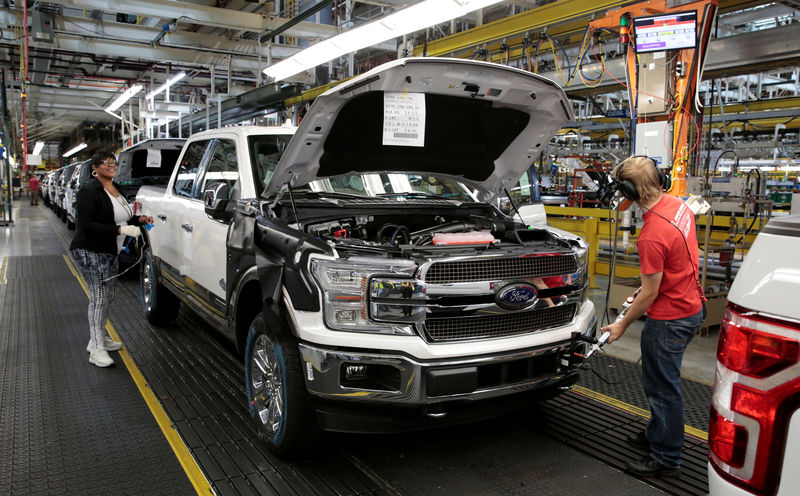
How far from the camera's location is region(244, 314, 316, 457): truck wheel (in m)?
2.73

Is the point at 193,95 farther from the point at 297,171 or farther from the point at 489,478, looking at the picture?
the point at 489,478

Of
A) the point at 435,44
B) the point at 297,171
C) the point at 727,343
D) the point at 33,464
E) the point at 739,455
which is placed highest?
the point at 435,44

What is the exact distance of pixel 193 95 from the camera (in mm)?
19078

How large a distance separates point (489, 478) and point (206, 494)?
1.37 meters

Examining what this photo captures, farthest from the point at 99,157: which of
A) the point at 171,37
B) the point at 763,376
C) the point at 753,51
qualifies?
the point at 171,37

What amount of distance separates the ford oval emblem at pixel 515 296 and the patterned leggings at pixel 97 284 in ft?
10.7

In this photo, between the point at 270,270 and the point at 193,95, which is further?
the point at 193,95

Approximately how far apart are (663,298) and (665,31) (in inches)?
143

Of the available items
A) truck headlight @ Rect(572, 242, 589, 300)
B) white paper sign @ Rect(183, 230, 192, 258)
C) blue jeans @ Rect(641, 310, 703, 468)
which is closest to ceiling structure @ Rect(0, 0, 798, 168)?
white paper sign @ Rect(183, 230, 192, 258)

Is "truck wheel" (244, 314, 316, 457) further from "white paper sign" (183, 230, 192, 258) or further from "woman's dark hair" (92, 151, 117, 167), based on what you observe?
"woman's dark hair" (92, 151, 117, 167)

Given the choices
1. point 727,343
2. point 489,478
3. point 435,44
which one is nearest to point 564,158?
point 435,44

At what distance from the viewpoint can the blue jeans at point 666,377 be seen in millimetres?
2766

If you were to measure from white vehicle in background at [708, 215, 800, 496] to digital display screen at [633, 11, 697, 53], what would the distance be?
180 inches

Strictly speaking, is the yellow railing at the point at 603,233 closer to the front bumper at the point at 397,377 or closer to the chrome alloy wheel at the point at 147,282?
the front bumper at the point at 397,377
